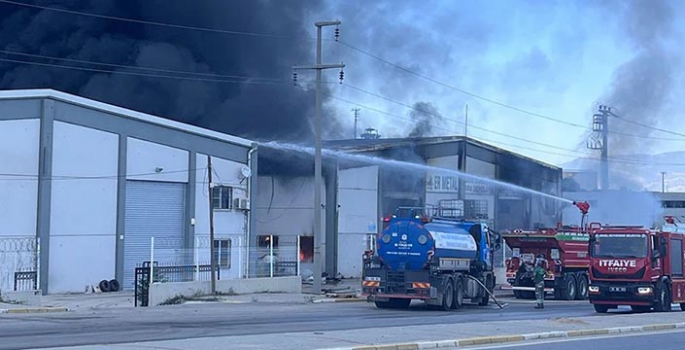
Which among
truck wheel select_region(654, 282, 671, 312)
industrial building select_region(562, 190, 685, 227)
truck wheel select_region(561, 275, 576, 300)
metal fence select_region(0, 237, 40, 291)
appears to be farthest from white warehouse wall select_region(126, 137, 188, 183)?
industrial building select_region(562, 190, 685, 227)

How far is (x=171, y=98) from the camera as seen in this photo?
51.5 m

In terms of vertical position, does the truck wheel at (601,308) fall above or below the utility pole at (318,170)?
below

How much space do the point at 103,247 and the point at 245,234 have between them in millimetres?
8315

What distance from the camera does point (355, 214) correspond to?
166 feet

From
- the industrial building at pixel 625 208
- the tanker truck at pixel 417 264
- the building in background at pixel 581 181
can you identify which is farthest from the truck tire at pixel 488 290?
the building in background at pixel 581 181

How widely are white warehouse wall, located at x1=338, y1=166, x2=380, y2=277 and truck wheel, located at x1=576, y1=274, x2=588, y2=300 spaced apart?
488 inches

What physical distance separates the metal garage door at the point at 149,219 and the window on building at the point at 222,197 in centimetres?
185

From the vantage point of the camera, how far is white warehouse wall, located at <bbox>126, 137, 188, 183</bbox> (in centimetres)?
3869

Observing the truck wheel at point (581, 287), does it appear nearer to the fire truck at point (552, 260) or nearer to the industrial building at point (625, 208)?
the fire truck at point (552, 260)

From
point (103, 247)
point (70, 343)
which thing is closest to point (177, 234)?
point (103, 247)

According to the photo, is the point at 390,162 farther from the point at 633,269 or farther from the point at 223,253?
the point at 633,269

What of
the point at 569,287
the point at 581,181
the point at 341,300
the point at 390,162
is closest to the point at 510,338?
the point at 341,300

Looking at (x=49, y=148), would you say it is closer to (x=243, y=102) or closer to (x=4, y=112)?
(x=4, y=112)

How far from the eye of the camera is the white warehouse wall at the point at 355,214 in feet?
163
